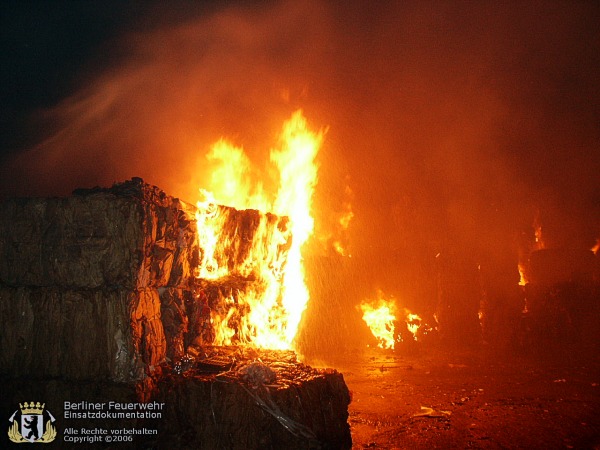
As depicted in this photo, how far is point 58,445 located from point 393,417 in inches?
249

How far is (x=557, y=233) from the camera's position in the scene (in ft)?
64.5

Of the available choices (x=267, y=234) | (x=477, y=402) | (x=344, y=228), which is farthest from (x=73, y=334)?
(x=344, y=228)

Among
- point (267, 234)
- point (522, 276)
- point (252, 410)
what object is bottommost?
point (252, 410)

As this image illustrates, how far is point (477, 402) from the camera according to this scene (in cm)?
901

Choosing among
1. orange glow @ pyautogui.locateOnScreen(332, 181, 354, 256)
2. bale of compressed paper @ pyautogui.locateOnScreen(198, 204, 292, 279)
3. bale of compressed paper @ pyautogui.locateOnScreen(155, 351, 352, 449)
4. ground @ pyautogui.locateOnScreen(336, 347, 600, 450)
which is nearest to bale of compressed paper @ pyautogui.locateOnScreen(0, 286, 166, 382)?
bale of compressed paper @ pyautogui.locateOnScreen(155, 351, 352, 449)

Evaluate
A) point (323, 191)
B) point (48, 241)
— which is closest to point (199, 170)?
point (323, 191)

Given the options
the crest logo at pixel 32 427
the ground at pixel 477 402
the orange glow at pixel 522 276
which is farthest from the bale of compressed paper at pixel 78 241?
the orange glow at pixel 522 276

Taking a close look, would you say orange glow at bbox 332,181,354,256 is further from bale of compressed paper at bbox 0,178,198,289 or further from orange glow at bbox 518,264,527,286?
bale of compressed paper at bbox 0,178,198,289

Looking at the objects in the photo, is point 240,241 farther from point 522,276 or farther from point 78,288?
point 522,276

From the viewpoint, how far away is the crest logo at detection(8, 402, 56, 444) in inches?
227

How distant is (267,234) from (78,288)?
544 cm

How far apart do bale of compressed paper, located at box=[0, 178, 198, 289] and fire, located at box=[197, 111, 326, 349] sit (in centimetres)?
285

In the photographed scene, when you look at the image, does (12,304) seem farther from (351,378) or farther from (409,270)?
(409,270)

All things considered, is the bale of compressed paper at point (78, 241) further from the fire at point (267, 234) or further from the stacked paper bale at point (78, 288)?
the fire at point (267, 234)
